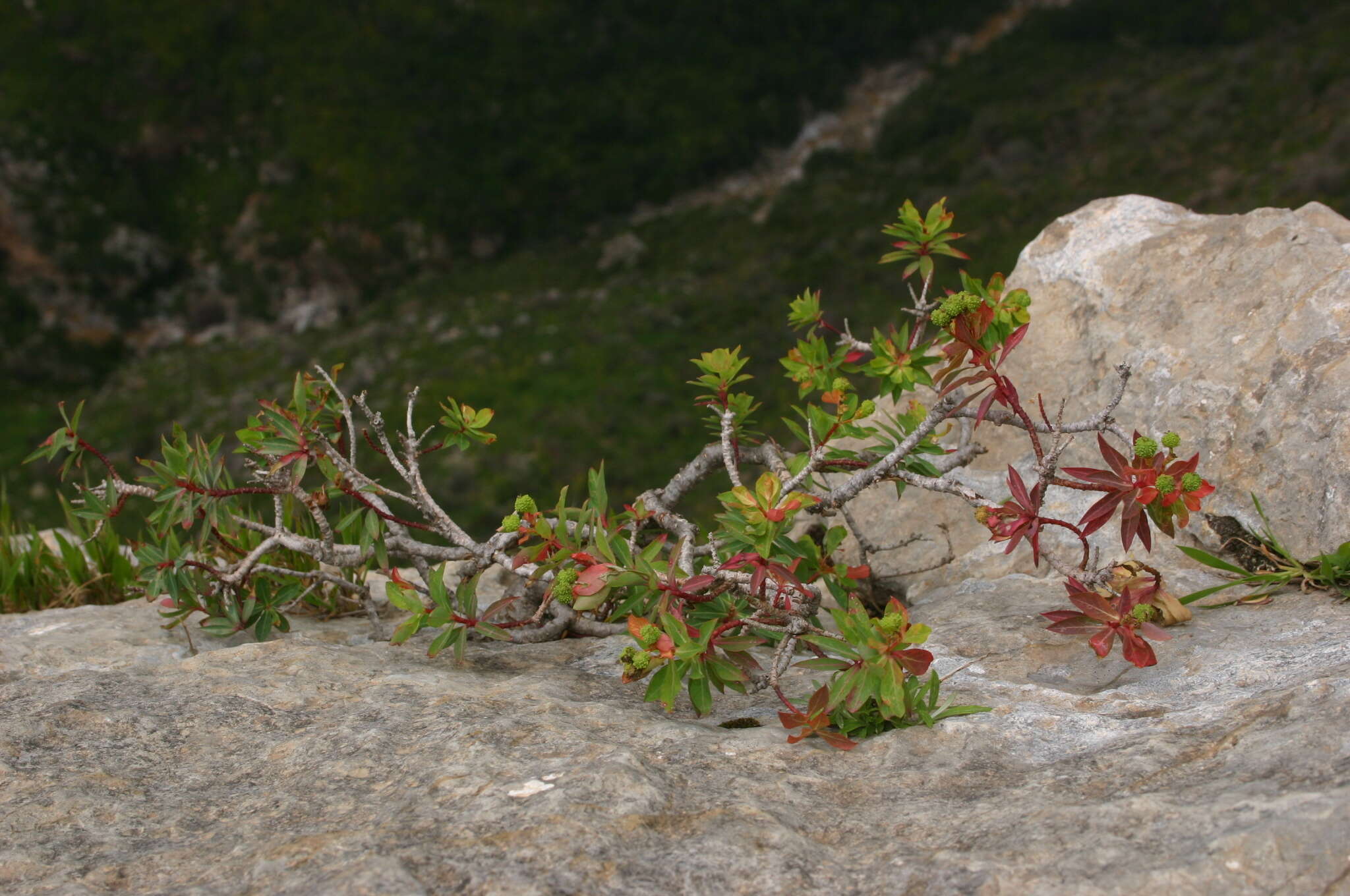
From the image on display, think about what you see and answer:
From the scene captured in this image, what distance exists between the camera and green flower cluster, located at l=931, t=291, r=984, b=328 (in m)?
2.03

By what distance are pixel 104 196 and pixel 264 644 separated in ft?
65.6

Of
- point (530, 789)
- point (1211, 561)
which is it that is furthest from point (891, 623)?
point (1211, 561)

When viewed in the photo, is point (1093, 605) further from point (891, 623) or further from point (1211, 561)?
point (1211, 561)

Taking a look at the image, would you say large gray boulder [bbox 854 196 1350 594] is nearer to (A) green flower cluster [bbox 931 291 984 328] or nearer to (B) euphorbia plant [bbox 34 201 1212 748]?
(B) euphorbia plant [bbox 34 201 1212 748]

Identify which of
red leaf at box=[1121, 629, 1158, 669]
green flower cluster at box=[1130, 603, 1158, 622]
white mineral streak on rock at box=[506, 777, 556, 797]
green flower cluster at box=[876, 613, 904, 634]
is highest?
green flower cluster at box=[876, 613, 904, 634]

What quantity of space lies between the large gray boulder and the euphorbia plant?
0.81 feet

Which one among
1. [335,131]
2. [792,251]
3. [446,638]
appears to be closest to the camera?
[446,638]

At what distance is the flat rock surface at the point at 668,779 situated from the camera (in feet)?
4.90

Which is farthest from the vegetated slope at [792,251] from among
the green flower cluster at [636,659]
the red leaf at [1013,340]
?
the red leaf at [1013,340]

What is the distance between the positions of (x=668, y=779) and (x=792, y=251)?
662 inches

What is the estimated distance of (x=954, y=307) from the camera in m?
2.02

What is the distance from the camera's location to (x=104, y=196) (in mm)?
19000

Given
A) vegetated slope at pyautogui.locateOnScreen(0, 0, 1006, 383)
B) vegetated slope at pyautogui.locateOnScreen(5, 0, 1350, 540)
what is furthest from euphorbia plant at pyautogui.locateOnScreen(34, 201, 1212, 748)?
vegetated slope at pyautogui.locateOnScreen(0, 0, 1006, 383)

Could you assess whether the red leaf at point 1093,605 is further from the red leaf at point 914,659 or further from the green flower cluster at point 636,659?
the green flower cluster at point 636,659
